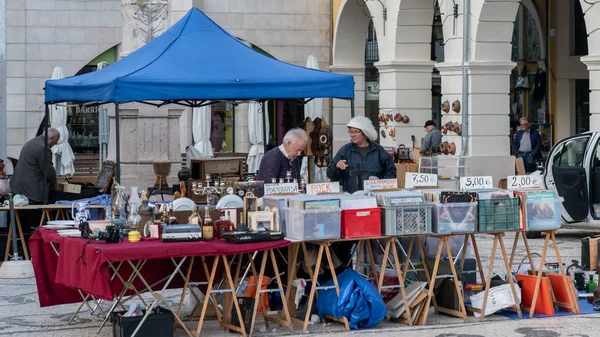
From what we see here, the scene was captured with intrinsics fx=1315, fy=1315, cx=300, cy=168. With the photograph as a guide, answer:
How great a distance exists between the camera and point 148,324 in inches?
388

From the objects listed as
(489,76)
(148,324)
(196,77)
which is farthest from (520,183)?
(489,76)

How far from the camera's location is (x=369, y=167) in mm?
12203

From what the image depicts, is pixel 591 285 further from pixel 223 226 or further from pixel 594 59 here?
pixel 594 59

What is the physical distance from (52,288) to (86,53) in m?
21.0

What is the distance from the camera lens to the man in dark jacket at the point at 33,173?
14.8m

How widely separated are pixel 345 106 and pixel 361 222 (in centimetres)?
1981

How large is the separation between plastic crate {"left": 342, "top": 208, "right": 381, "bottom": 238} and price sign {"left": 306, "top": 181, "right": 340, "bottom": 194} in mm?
584

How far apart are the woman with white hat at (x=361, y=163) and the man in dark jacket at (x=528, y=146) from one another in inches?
518

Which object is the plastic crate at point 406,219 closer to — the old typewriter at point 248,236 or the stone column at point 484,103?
the old typewriter at point 248,236

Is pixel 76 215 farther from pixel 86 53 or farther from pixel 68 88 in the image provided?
pixel 86 53

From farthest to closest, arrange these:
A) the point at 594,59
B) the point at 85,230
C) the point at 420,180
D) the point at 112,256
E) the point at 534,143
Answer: the point at 534,143
the point at 594,59
the point at 420,180
the point at 85,230
the point at 112,256

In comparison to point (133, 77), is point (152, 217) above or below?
below

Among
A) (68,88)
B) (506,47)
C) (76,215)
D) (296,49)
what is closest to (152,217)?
(76,215)

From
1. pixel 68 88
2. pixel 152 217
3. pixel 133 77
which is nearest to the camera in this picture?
pixel 152 217
